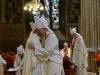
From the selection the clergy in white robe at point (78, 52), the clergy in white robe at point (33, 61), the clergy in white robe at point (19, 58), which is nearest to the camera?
the clergy in white robe at point (33, 61)

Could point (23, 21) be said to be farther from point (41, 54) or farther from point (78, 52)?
point (41, 54)

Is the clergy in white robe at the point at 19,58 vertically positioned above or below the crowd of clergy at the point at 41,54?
below

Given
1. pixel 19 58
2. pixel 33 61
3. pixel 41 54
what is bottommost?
pixel 19 58

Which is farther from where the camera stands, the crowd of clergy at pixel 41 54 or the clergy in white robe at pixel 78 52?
the clergy in white robe at pixel 78 52

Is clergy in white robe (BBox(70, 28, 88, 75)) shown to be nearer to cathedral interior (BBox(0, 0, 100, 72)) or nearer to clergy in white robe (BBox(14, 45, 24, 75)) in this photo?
clergy in white robe (BBox(14, 45, 24, 75))

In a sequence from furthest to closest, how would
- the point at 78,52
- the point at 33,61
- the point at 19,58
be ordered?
the point at 78,52, the point at 19,58, the point at 33,61

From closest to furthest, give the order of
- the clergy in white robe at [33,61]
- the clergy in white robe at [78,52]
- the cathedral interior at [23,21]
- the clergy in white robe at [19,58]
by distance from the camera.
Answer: the clergy in white robe at [33,61], the clergy in white robe at [19,58], the clergy in white robe at [78,52], the cathedral interior at [23,21]

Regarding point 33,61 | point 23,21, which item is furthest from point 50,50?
point 23,21

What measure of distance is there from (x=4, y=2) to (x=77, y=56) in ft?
32.6

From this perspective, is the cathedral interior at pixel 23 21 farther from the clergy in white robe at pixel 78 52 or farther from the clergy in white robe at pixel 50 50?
the clergy in white robe at pixel 50 50

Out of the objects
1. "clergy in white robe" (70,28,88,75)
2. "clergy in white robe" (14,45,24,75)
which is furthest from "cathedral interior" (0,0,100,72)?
"clergy in white robe" (14,45,24,75)

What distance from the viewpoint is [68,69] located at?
29.7 ft

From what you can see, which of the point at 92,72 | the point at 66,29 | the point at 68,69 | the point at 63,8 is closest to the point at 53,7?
the point at 63,8

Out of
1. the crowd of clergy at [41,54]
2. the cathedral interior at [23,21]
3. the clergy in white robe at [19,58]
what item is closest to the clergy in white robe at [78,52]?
the clergy in white robe at [19,58]
